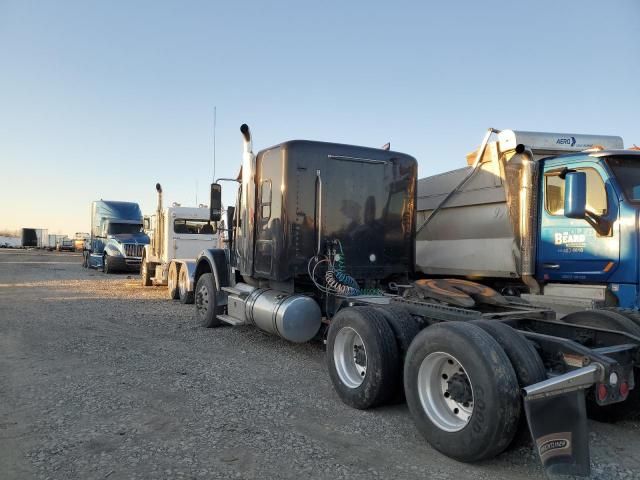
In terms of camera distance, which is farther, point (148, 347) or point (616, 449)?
point (148, 347)

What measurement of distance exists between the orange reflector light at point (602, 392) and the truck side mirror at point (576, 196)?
9.61 feet

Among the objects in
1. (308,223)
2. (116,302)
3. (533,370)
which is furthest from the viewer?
(116,302)

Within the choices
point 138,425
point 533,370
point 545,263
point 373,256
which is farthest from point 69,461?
point 545,263

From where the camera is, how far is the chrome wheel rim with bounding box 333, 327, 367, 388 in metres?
5.05

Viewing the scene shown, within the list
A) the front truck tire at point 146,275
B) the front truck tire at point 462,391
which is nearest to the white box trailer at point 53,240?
the front truck tire at point 146,275

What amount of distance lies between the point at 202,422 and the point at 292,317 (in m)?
2.35

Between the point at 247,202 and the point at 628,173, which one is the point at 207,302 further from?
the point at 628,173

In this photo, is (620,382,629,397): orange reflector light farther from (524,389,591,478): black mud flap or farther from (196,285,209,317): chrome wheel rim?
(196,285,209,317): chrome wheel rim

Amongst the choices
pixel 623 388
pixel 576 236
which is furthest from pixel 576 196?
pixel 623 388

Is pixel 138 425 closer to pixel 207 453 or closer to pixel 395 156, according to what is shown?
pixel 207 453

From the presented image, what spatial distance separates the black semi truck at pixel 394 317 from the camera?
10.9 ft

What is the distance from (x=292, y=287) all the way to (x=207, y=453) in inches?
139

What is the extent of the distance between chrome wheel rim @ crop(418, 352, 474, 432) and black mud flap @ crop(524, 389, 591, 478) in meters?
0.58

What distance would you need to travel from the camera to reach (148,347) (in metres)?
7.50
